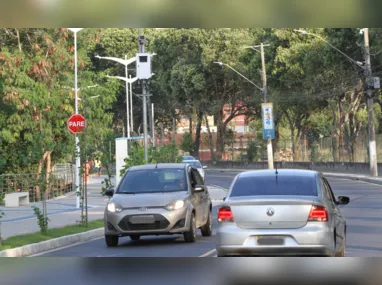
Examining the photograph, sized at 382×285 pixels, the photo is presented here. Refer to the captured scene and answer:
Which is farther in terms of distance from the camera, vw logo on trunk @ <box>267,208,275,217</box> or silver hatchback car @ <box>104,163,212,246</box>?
silver hatchback car @ <box>104,163,212,246</box>

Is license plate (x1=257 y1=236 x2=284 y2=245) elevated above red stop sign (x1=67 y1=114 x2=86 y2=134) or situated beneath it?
situated beneath

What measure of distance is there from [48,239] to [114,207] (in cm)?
202

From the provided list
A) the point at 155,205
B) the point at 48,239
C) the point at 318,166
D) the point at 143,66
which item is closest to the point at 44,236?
the point at 48,239

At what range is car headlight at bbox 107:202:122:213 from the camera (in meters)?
22.4

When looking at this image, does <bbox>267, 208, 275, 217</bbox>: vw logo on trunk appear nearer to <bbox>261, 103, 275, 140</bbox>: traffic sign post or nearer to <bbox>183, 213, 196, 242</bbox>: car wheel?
<bbox>183, 213, 196, 242</bbox>: car wheel

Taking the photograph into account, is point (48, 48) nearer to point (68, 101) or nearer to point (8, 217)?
point (68, 101)

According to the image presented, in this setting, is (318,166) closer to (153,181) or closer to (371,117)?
(371,117)

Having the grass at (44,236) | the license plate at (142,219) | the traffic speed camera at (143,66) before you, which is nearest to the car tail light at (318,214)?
the license plate at (142,219)

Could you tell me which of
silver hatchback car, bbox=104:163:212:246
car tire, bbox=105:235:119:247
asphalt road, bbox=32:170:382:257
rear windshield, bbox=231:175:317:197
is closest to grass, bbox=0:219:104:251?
asphalt road, bbox=32:170:382:257

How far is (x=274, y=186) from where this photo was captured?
16.4 m

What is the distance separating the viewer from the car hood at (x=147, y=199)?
22.4m

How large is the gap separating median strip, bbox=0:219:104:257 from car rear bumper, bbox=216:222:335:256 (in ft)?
Result: 21.0

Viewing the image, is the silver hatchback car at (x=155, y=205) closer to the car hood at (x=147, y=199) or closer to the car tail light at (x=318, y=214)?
the car hood at (x=147, y=199)

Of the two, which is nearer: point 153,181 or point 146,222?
point 146,222
